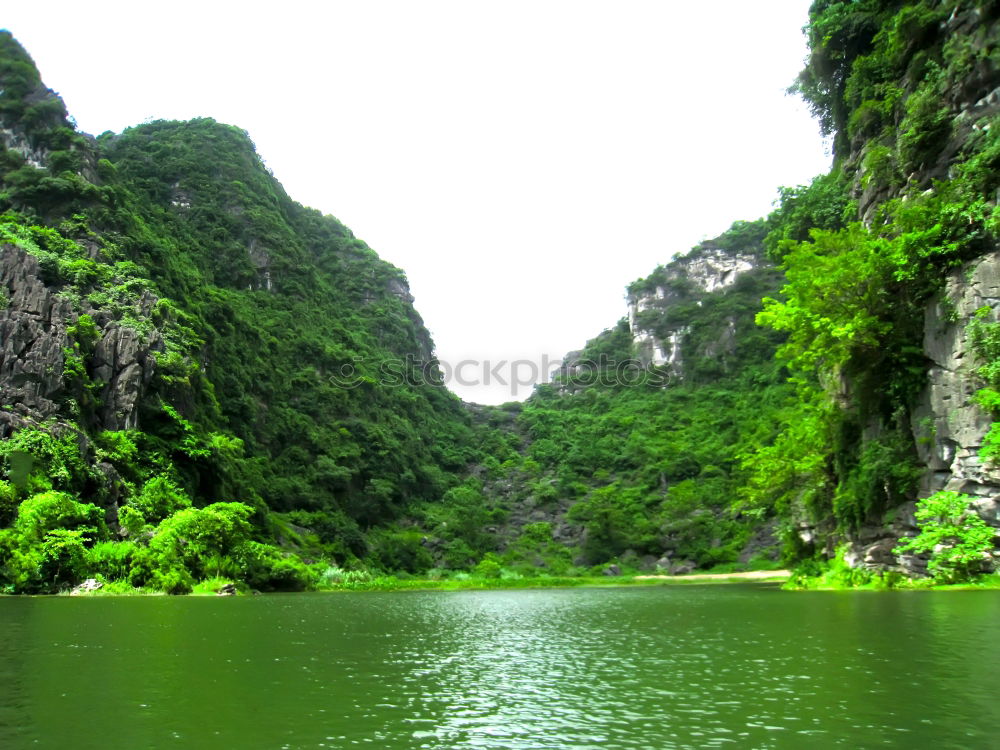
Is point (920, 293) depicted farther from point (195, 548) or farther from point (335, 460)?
point (335, 460)

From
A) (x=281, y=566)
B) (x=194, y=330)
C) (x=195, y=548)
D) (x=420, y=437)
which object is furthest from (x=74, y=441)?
(x=420, y=437)

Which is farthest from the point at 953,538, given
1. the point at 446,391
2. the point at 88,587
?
the point at 446,391

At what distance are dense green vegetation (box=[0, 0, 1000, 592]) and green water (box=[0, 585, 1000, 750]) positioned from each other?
470 inches

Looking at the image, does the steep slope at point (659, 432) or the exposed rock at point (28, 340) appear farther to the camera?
the steep slope at point (659, 432)

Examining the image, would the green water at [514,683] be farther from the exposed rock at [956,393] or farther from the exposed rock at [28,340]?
the exposed rock at [28,340]

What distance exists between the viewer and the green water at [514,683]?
6.27 meters

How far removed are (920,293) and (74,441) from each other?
3539cm

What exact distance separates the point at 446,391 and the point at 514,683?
10651 centimetres

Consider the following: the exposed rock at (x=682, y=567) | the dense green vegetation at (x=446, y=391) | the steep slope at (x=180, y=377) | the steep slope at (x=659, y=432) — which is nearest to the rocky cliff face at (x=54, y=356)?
the steep slope at (x=180, y=377)

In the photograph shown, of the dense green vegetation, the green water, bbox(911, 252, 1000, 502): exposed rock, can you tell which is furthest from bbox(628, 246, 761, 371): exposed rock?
the green water

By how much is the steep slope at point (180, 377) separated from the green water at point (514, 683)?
57.5ft

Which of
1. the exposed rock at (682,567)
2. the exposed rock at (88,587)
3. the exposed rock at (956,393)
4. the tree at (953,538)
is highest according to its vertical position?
the exposed rock at (956,393)

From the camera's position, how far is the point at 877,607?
16.4 m

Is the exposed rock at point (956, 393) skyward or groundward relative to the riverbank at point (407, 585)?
skyward
